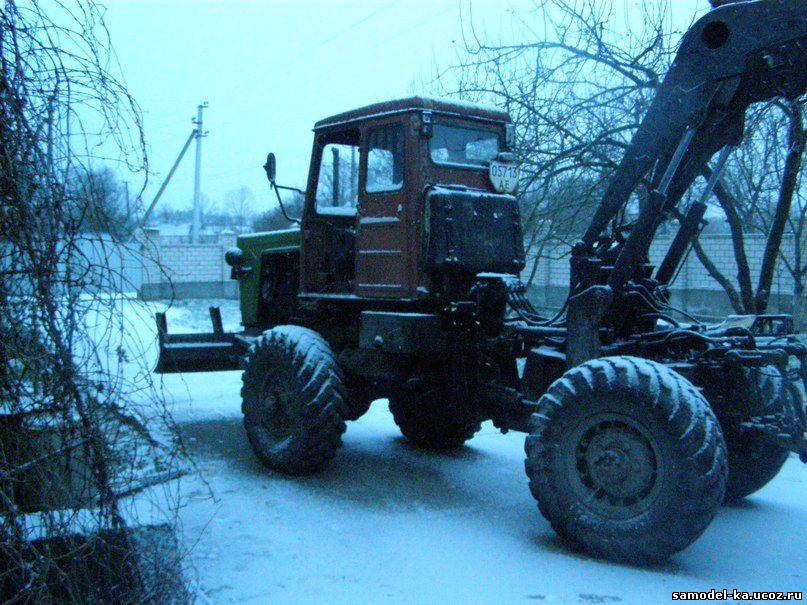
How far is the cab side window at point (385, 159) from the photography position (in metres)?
6.44

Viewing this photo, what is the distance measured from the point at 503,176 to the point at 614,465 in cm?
275

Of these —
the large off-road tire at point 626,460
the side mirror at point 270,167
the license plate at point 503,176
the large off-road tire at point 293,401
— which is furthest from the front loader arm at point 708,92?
the side mirror at point 270,167

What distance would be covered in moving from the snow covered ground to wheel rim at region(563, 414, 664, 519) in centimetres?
35

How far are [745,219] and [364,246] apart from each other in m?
5.40

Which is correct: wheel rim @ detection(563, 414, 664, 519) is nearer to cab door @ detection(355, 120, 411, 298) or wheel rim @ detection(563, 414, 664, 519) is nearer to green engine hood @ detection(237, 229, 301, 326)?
cab door @ detection(355, 120, 411, 298)

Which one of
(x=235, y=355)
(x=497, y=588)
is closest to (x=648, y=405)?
(x=497, y=588)

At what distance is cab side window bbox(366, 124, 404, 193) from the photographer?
6438mm

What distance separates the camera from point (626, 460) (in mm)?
4832

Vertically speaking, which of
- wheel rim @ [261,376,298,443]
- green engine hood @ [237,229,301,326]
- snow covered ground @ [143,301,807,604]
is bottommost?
snow covered ground @ [143,301,807,604]

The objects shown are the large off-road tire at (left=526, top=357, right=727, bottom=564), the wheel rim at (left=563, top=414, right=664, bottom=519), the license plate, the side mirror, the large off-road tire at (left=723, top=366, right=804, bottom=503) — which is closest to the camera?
the large off-road tire at (left=526, top=357, right=727, bottom=564)

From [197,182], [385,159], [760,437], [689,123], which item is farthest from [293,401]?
[197,182]

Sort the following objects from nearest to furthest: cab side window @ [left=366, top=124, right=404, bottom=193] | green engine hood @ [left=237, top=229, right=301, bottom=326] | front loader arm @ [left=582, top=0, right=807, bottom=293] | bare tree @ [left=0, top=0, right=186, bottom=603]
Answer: bare tree @ [left=0, top=0, right=186, bottom=603]
front loader arm @ [left=582, top=0, right=807, bottom=293]
cab side window @ [left=366, top=124, right=404, bottom=193]
green engine hood @ [left=237, top=229, right=301, bottom=326]

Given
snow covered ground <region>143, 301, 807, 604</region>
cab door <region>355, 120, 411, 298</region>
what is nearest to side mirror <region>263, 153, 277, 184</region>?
cab door <region>355, 120, 411, 298</region>

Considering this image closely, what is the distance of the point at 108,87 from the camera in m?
3.33
